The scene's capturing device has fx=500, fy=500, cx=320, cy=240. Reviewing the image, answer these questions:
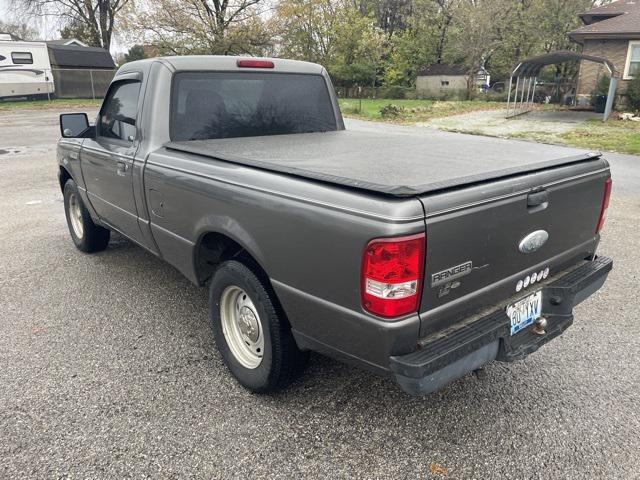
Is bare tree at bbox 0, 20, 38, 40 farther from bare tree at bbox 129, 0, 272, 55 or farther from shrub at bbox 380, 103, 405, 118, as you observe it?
shrub at bbox 380, 103, 405, 118

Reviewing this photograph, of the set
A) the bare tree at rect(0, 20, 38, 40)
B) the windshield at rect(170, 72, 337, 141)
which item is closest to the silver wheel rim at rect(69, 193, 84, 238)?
the windshield at rect(170, 72, 337, 141)

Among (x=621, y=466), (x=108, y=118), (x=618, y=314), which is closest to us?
(x=621, y=466)

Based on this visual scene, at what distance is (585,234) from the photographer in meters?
2.92

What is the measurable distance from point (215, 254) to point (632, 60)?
85.1 ft

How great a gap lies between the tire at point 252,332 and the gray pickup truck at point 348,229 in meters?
0.01

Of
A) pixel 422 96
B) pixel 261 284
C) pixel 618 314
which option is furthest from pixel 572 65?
pixel 261 284

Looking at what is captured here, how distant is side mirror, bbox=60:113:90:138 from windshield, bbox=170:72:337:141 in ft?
4.77

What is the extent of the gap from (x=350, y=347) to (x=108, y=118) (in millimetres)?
3160

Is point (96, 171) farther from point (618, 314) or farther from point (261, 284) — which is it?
point (618, 314)

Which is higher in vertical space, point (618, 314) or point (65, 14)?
point (65, 14)

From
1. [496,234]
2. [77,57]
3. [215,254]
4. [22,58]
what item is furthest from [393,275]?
[77,57]

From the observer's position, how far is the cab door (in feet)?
12.1

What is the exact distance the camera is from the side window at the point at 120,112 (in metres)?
3.81

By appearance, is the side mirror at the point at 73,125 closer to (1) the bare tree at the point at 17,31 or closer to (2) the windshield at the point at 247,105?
(2) the windshield at the point at 247,105
